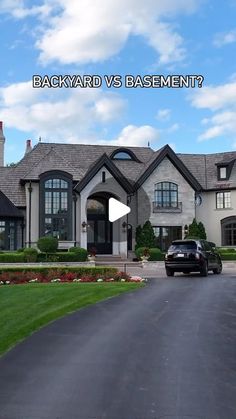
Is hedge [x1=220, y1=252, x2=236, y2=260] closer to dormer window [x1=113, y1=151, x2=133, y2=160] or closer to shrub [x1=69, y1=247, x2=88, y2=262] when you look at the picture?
shrub [x1=69, y1=247, x2=88, y2=262]

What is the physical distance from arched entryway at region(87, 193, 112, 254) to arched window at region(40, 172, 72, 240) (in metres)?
3.35

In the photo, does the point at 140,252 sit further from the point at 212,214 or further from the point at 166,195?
the point at 212,214

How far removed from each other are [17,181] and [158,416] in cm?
3696

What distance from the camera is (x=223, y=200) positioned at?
147 feet

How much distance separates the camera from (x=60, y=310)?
12.3 meters

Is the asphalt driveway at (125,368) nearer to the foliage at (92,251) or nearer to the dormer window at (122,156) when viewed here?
the foliage at (92,251)

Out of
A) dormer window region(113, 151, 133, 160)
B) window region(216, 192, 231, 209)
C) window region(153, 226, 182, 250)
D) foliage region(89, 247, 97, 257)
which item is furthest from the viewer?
dormer window region(113, 151, 133, 160)

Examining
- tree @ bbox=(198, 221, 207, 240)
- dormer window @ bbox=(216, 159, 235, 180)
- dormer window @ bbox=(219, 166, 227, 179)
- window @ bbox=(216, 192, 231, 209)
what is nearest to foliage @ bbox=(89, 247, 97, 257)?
tree @ bbox=(198, 221, 207, 240)

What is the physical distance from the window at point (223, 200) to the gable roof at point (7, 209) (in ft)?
53.4

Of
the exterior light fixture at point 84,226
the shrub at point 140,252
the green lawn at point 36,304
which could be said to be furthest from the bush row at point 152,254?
the green lawn at point 36,304

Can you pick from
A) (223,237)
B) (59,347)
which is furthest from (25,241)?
(59,347)

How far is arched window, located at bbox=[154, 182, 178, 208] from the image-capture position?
4256 centimetres

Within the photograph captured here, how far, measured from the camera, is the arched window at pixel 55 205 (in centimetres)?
3881

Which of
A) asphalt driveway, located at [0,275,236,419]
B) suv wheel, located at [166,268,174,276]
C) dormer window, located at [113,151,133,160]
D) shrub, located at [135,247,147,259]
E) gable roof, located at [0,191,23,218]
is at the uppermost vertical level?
dormer window, located at [113,151,133,160]
